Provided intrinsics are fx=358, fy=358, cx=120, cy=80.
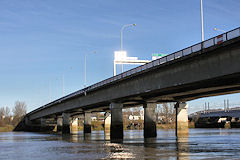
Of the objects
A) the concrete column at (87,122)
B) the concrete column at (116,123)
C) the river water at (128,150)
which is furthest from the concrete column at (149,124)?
the concrete column at (87,122)

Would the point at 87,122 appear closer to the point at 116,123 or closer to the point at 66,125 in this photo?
the point at 66,125

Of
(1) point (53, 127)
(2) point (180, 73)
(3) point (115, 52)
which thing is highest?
(3) point (115, 52)

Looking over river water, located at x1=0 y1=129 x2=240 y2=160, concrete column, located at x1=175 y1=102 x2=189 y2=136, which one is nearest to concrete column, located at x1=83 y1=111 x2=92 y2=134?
concrete column, located at x1=175 y1=102 x2=189 y2=136

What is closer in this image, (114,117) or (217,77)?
(217,77)

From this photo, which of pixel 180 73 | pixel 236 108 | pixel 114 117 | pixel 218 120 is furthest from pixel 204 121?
pixel 180 73

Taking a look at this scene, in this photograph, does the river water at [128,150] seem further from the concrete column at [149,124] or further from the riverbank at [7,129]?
the riverbank at [7,129]

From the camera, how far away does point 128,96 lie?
57.4 m

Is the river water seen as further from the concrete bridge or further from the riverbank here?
the riverbank

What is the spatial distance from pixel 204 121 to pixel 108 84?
109 metres

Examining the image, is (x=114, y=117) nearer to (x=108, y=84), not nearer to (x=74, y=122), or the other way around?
(x=108, y=84)


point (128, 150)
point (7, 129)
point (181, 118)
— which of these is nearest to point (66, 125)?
point (181, 118)

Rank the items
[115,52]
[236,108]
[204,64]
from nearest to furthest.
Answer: [204,64], [115,52], [236,108]

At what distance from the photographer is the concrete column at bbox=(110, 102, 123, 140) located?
2511 inches

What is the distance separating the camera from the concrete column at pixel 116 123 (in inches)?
2511
